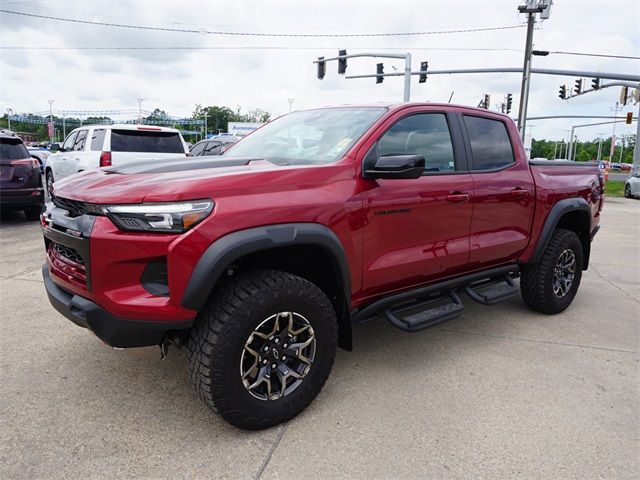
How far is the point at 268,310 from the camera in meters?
2.54

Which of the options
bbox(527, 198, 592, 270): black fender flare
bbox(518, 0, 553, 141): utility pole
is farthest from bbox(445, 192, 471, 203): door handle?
bbox(518, 0, 553, 141): utility pole

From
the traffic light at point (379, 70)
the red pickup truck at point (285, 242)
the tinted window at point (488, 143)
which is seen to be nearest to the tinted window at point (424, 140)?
the red pickup truck at point (285, 242)

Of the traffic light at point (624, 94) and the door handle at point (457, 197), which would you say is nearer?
the door handle at point (457, 197)

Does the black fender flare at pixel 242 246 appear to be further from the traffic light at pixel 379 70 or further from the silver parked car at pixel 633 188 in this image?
the traffic light at pixel 379 70

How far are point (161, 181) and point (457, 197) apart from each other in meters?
2.07

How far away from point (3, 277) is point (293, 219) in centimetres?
436

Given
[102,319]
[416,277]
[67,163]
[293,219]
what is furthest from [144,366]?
[67,163]

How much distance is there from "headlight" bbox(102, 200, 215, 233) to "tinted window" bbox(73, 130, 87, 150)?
902cm

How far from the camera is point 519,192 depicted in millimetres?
4113

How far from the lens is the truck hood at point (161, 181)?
7.69ft

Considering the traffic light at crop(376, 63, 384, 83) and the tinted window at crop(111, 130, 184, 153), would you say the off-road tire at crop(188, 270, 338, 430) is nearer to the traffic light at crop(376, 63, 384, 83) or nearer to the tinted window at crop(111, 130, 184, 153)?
the tinted window at crop(111, 130, 184, 153)

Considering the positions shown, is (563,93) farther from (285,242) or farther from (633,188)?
(285,242)

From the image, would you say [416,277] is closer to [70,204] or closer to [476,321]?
[476,321]

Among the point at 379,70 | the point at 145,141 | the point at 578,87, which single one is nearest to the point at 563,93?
the point at 578,87
